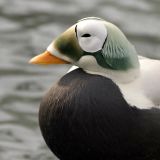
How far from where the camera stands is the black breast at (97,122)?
4316 mm

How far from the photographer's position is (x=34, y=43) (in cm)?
673

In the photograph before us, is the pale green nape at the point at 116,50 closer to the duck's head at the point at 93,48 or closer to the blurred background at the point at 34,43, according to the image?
the duck's head at the point at 93,48

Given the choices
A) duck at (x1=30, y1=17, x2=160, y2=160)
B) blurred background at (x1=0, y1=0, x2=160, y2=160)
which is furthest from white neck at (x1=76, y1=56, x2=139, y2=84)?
blurred background at (x1=0, y1=0, x2=160, y2=160)

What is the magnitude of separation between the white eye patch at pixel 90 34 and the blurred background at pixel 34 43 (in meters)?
1.07

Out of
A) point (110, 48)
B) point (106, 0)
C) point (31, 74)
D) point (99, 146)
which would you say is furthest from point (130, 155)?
point (106, 0)

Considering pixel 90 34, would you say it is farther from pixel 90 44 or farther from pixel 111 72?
pixel 111 72

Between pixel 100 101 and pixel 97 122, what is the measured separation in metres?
0.10

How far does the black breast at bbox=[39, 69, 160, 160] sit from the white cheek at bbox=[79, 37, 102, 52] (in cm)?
13

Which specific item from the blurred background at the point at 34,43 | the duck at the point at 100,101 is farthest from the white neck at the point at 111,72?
the blurred background at the point at 34,43

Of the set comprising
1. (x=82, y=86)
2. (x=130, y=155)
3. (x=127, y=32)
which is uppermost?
(x=82, y=86)

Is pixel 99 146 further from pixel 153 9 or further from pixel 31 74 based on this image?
pixel 153 9

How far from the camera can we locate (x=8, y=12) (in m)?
7.17

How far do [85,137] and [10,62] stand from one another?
7.01ft

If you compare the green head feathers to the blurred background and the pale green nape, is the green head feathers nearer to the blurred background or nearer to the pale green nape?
the pale green nape
